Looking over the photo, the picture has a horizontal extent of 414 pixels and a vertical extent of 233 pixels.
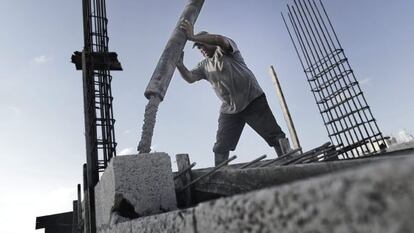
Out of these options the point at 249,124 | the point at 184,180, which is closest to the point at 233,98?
the point at 249,124

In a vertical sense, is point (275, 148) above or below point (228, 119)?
below

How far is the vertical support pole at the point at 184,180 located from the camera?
A: 7.82 ft

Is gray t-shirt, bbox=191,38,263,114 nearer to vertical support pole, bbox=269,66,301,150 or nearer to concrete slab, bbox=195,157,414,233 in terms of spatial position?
vertical support pole, bbox=269,66,301,150

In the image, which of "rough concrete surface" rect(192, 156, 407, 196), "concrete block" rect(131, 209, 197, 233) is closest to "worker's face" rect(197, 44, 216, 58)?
"rough concrete surface" rect(192, 156, 407, 196)

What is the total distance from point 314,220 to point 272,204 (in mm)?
114

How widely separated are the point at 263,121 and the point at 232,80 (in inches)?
35.1

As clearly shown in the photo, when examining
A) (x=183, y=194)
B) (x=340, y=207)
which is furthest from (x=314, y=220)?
(x=183, y=194)

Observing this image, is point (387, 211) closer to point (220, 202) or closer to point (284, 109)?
point (220, 202)

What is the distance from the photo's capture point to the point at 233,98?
5.11 meters

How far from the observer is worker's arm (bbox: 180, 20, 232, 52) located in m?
3.96

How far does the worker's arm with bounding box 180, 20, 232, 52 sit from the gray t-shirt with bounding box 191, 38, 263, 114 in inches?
4.7

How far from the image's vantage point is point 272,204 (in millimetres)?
649

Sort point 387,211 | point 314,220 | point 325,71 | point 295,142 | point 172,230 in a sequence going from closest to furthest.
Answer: point 387,211
point 314,220
point 172,230
point 325,71
point 295,142

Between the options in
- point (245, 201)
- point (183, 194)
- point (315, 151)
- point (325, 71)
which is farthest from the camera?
point (325, 71)
